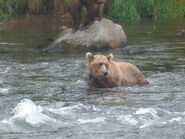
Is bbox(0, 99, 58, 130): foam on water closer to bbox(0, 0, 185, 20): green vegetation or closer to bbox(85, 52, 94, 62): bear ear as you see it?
bbox(85, 52, 94, 62): bear ear

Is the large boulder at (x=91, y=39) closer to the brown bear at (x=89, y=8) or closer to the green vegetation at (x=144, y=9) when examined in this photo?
the brown bear at (x=89, y=8)

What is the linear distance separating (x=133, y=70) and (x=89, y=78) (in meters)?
1.04

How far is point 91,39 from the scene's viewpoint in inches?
746

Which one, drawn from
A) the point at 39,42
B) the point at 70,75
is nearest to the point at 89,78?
the point at 70,75

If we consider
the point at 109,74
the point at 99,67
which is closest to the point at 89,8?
the point at 109,74

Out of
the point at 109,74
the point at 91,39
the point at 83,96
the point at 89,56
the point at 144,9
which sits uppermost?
the point at 144,9

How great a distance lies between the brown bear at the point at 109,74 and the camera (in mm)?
12852

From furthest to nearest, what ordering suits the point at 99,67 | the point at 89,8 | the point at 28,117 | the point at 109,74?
the point at 89,8 < the point at 109,74 < the point at 99,67 < the point at 28,117

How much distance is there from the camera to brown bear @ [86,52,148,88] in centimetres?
1285

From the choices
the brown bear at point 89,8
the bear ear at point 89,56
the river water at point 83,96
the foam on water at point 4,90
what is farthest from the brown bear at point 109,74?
the brown bear at point 89,8

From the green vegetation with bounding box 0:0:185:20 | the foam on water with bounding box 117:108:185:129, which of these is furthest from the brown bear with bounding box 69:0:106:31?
the foam on water with bounding box 117:108:185:129

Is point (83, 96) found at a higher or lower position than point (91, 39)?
lower

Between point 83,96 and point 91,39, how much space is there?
6.73 meters

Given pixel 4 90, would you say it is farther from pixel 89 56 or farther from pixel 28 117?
pixel 28 117
